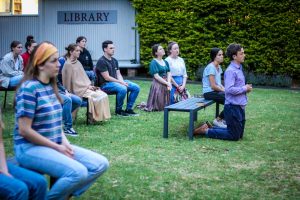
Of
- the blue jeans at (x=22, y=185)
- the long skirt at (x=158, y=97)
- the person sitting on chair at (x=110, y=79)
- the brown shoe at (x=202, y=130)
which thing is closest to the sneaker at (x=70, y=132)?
the brown shoe at (x=202, y=130)

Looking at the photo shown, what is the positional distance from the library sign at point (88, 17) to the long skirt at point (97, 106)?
10.6 m

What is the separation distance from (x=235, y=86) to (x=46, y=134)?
4465 mm

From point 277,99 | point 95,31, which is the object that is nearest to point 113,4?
point 95,31

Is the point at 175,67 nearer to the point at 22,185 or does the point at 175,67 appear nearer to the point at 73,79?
the point at 73,79

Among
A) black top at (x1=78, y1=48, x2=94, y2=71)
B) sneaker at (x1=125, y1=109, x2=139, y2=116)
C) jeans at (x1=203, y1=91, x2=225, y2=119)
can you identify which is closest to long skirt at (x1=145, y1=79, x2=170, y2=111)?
sneaker at (x1=125, y1=109, x2=139, y2=116)

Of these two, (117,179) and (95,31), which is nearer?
(117,179)

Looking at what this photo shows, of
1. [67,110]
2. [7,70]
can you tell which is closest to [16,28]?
[7,70]

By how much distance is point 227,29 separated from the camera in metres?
17.4

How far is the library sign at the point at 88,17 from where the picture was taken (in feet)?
63.7

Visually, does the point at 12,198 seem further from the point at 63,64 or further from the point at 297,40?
the point at 297,40

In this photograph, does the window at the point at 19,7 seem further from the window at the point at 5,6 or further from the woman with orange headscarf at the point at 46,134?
the woman with orange headscarf at the point at 46,134

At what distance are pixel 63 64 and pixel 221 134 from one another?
3.33 metres

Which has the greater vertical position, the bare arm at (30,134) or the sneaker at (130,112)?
the bare arm at (30,134)

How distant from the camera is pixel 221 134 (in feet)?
26.7
